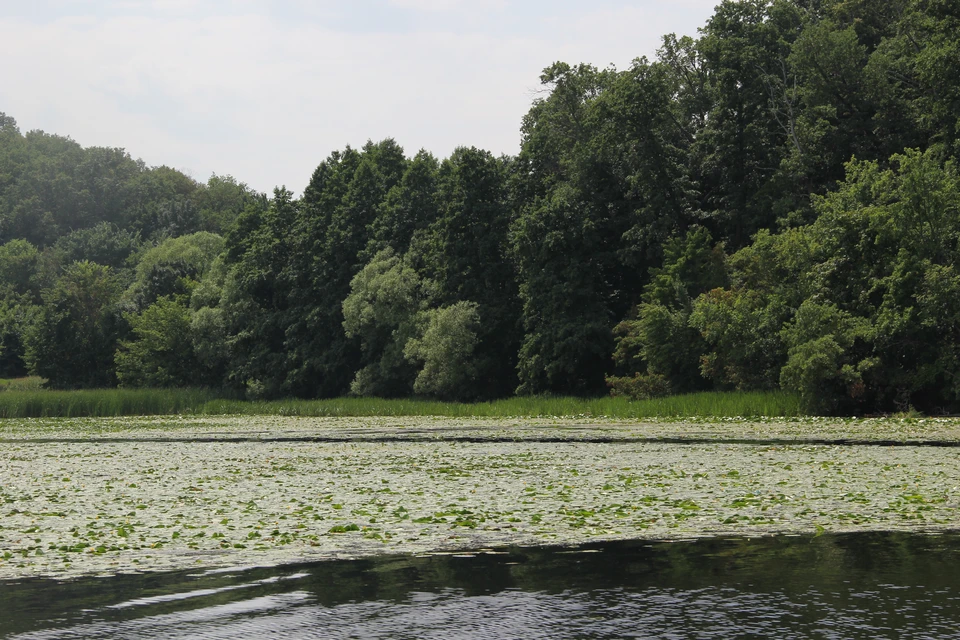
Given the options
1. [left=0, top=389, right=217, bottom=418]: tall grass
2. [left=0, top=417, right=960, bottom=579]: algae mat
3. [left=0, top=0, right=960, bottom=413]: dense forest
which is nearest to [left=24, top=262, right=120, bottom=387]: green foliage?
[left=0, top=0, right=960, bottom=413]: dense forest

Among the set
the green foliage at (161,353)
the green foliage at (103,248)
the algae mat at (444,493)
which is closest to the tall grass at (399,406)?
the algae mat at (444,493)

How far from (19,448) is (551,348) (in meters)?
33.7

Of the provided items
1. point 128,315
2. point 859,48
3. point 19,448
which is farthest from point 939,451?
point 128,315

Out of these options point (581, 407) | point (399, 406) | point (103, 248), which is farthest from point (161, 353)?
point (103, 248)

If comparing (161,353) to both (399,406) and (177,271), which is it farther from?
(399,406)

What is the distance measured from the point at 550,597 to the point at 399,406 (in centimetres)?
4939

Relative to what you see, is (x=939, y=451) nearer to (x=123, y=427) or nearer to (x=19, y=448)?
(x=19, y=448)

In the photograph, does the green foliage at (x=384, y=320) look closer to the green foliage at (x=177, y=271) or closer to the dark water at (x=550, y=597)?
the green foliage at (x=177, y=271)

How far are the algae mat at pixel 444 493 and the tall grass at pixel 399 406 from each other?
34.2ft

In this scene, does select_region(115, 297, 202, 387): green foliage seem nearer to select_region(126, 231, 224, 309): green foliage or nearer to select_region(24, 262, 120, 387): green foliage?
select_region(126, 231, 224, 309): green foliage

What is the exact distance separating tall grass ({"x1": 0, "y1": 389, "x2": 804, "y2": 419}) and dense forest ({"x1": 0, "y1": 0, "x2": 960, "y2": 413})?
243 centimetres

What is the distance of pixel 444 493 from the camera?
17.1 metres

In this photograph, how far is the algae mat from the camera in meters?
12.6

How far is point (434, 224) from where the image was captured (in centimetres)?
7106
